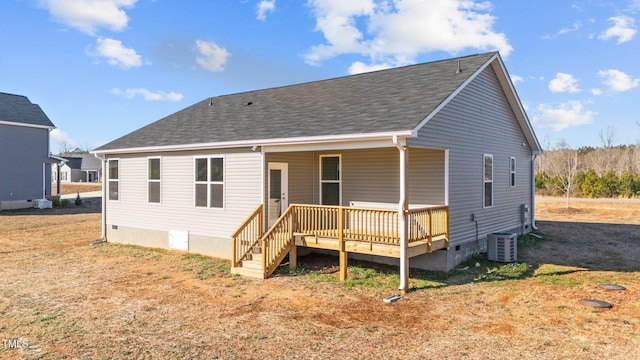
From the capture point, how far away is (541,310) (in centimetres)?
718

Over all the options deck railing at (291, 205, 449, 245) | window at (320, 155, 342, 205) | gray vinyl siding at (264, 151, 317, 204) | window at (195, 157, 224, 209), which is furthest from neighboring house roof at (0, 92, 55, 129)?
deck railing at (291, 205, 449, 245)

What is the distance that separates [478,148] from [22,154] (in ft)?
→ 93.6

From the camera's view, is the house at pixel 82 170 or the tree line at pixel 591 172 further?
the house at pixel 82 170

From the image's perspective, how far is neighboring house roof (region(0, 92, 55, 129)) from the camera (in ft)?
85.7

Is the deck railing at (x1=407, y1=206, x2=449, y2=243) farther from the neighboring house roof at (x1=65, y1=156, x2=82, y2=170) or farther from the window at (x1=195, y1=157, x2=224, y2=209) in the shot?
the neighboring house roof at (x1=65, y1=156, x2=82, y2=170)

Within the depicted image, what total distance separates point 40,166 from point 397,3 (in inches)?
1023

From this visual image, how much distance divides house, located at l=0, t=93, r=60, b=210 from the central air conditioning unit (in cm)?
2866

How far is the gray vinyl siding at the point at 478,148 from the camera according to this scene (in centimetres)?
1035

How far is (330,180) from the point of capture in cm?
1247

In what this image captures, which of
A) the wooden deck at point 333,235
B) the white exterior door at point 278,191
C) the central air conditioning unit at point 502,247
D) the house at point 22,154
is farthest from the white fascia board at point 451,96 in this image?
the house at point 22,154

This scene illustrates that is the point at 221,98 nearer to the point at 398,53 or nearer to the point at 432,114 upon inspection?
the point at 432,114

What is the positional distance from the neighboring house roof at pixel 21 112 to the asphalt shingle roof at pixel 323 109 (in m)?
16.2

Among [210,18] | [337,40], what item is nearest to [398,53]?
[337,40]

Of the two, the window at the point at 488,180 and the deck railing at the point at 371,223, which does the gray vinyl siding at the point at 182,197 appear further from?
the window at the point at 488,180
